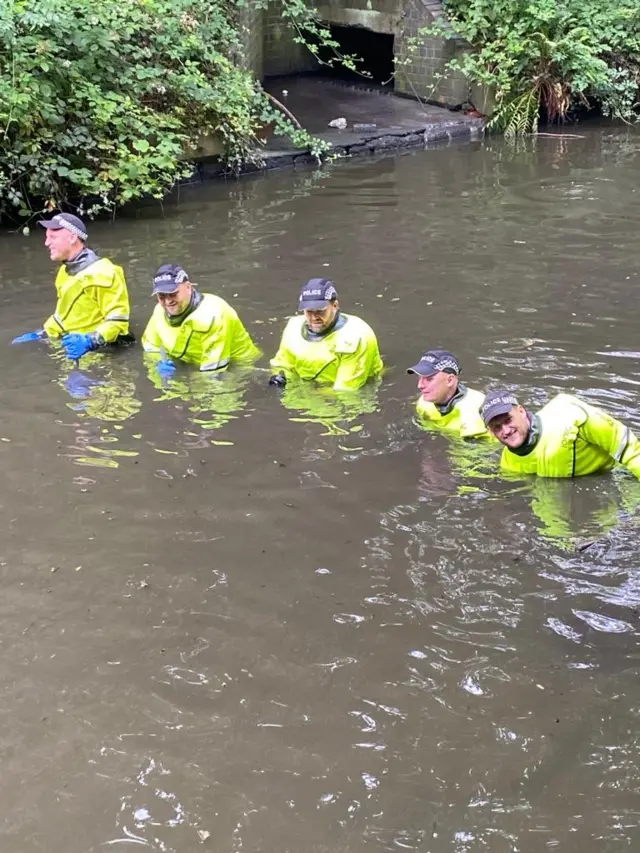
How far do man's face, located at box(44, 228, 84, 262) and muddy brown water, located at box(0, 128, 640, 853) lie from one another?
84 cm

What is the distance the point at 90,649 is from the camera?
14.7ft

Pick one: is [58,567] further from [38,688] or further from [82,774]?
[82,774]

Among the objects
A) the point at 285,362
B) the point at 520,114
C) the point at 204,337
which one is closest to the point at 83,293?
the point at 204,337

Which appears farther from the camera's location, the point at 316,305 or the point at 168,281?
the point at 168,281

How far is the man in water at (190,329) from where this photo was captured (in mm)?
7476

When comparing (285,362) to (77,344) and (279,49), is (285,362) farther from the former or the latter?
(279,49)

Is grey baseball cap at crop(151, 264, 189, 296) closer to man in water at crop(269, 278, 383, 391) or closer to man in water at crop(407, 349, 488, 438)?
man in water at crop(269, 278, 383, 391)

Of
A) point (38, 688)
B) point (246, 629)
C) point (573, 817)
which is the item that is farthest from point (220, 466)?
point (573, 817)

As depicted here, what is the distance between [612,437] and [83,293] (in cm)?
474

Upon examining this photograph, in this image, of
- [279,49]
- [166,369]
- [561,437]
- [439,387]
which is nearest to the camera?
[561,437]

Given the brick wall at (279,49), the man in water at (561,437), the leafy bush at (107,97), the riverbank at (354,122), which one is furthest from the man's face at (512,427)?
the brick wall at (279,49)

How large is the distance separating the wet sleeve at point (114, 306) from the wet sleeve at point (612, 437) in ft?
13.9

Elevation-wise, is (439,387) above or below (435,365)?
below

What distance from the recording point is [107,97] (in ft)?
40.0
